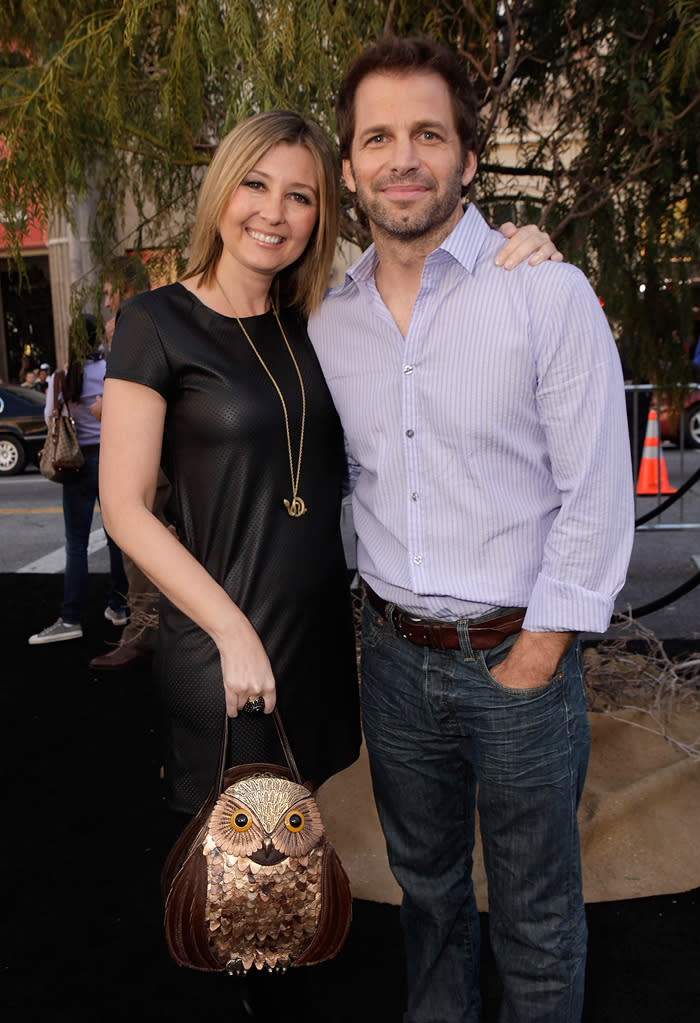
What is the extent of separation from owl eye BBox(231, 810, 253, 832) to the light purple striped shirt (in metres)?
0.59

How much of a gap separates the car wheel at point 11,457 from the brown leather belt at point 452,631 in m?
Result: 13.9

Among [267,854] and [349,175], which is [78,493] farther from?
[267,854]

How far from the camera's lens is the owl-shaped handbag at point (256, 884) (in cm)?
173

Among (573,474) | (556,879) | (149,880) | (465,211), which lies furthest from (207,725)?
(149,880)

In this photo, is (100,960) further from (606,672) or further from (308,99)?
(308,99)

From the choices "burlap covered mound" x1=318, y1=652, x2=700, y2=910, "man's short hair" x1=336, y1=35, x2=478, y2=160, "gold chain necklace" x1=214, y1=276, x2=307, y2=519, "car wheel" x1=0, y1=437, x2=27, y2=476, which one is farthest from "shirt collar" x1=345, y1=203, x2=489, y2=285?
"car wheel" x1=0, y1=437, x2=27, y2=476

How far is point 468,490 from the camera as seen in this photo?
1979 millimetres

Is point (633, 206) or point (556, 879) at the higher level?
point (633, 206)

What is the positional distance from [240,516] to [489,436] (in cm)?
55

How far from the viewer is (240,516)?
201cm

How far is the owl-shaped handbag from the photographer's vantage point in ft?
5.67

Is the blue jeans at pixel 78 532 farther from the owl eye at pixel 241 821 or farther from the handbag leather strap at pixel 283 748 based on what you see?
the owl eye at pixel 241 821

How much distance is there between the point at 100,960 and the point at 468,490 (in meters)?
1.98

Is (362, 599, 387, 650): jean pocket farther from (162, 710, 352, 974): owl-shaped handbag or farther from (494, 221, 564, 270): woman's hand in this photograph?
(494, 221, 564, 270): woman's hand
